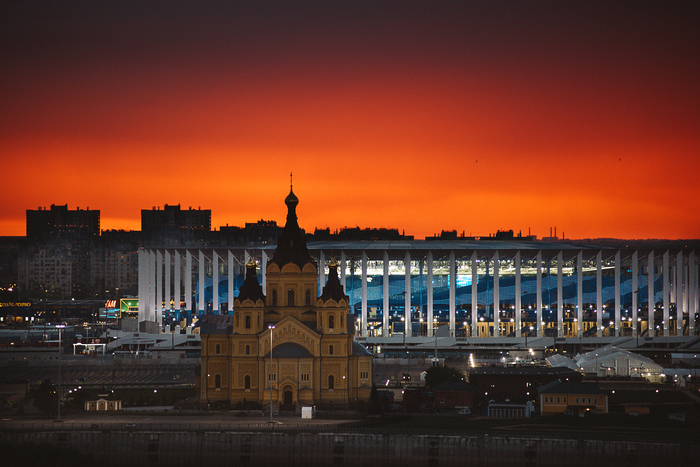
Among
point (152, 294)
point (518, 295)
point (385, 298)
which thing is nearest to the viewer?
point (518, 295)

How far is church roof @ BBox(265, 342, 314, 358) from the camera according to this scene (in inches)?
3780

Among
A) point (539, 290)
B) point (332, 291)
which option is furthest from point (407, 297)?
point (332, 291)

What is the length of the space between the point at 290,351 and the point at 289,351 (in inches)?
3.3

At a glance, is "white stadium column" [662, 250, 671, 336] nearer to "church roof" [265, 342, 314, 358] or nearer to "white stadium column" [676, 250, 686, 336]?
"white stadium column" [676, 250, 686, 336]

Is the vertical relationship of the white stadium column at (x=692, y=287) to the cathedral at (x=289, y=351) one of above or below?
above

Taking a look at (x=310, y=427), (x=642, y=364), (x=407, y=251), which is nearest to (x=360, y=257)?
(x=407, y=251)

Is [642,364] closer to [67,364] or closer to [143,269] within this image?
[67,364]

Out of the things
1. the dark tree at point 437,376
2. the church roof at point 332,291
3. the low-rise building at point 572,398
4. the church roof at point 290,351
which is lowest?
the low-rise building at point 572,398

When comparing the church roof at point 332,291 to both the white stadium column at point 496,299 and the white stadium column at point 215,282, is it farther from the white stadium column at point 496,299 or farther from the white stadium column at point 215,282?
the white stadium column at point 215,282

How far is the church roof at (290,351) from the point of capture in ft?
315

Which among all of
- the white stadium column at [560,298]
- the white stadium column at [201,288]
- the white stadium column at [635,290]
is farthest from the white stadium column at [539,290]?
the white stadium column at [201,288]

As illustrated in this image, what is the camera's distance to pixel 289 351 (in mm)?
96250

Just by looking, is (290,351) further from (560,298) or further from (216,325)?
(560,298)

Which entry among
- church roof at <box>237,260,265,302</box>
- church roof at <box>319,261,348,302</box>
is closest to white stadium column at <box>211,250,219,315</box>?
church roof at <box>237,260,265,302</box>
